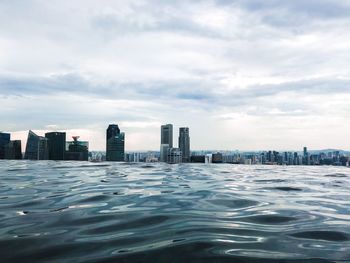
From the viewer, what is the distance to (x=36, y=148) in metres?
81.6

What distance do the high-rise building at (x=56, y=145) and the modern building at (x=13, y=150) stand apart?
6233 mm

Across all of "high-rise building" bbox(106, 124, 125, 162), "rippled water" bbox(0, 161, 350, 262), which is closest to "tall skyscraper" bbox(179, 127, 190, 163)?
"high-rise building" bbox(106, 124, 125, 162)

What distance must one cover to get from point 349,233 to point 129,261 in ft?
12.1

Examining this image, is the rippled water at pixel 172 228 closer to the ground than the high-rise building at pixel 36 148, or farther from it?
closer to the ground

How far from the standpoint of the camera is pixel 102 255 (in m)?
4.43

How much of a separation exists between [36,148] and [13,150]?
16.8ft

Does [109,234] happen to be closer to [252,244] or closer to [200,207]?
[252,244]

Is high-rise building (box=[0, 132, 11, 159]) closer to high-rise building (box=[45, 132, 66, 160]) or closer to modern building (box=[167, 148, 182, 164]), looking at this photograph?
high-rise building (box=[45, 132, 66, 160])

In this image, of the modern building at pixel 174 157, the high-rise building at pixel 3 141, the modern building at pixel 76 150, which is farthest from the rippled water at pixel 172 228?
the high-rise building at pixel 3 141

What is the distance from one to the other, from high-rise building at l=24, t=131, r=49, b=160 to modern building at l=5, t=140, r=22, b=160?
2878 millimetres

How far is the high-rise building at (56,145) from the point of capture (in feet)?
252

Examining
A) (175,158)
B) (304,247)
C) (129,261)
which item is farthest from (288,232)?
(175,158)

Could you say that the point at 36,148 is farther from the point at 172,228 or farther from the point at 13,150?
the point at 172,228

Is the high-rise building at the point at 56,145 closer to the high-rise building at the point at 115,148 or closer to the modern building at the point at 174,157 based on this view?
the high-rise building at the point at 115,148
